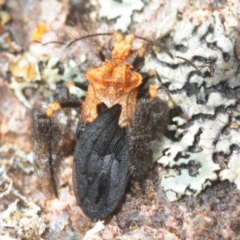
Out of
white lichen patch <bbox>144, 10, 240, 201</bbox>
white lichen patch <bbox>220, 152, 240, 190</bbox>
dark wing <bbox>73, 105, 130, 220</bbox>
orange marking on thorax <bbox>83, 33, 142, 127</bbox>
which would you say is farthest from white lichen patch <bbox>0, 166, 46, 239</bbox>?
white lichen patch <bbox>220, 152, 240, 190</bbox>

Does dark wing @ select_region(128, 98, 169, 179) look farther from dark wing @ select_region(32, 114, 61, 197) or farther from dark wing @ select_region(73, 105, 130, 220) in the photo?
dark wing @ select_region(32, 114, 61, 197)

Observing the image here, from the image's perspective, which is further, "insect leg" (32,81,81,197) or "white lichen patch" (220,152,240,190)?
"insect leg" (32,81,81,197)

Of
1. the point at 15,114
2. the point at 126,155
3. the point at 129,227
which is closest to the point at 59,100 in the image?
the point at 15,114

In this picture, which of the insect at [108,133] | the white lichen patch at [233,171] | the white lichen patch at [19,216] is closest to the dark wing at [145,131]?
the insect at [108,133]

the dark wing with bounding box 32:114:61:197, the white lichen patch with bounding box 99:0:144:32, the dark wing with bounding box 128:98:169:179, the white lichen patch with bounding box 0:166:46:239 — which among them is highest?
the white lichen patch with bounding box 99:0:144:32

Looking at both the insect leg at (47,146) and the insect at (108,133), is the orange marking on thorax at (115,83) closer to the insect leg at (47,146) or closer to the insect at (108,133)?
the insect at (108,133)

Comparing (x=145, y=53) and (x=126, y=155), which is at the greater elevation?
(x=145, y=53)

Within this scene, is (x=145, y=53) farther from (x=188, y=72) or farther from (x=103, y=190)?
(x=103, y=190)
